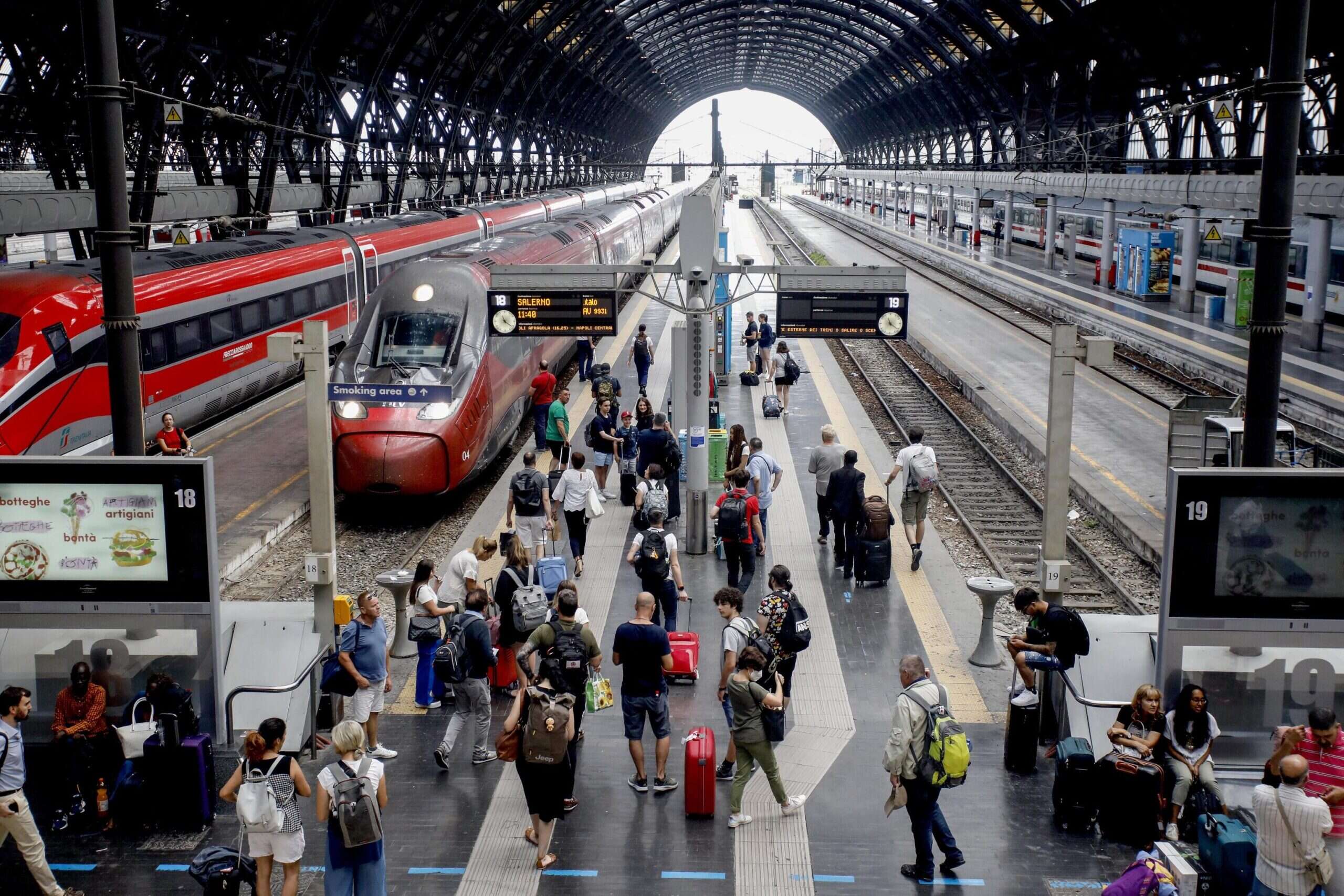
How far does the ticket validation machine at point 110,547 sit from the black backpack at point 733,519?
16.4 feet

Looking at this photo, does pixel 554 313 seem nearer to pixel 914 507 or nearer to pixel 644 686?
pixel 914 507

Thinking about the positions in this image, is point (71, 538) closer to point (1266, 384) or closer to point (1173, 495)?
point (1173, 495)

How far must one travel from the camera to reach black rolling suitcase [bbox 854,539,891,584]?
13.0 meters

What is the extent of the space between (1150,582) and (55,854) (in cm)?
1152

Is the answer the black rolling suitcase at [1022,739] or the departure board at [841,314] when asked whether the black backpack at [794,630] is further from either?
the departure board at [841,314]

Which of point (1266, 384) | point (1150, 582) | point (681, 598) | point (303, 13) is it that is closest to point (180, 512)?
point (681, 598)

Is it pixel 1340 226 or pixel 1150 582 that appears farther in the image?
pixel 1340 226

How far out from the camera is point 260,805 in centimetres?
680

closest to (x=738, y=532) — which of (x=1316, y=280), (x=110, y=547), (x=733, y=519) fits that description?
(x=733, y=519)

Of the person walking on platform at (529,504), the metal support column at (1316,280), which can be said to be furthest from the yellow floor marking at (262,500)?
Answer: the metal support column at (1316,280)

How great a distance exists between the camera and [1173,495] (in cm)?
814

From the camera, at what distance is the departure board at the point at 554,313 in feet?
47.4

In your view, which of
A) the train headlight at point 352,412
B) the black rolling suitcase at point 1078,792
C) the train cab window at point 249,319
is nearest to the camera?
the black rolling suitcase at point 1078,792

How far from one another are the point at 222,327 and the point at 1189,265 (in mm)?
30065
